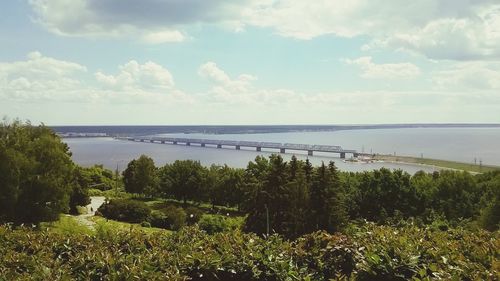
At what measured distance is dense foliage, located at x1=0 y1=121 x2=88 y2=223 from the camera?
28.7 metres

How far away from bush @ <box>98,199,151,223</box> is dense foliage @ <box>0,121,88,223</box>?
10.3 metres

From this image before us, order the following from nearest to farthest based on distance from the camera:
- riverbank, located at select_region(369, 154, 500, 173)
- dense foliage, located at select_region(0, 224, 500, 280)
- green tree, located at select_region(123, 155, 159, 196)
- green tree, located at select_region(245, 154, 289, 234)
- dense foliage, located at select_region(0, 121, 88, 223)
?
dense foliage, located at select_region(0, 224, 500, 280) → dense foliage, located at select_region(0, 121, 88, 223) → green tree, located at select_region(245, 154, 289, 234) → green tree, located at select_region(123, 155, 159, 196) → riverbank, located at select_region(369, 154, 500, 173)

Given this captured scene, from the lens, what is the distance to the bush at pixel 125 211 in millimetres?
42344

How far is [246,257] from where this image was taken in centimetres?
790

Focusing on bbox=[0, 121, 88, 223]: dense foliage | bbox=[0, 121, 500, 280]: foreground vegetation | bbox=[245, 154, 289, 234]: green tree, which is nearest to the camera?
bbox=[0, 121, 500, 280]: foreground vegetation

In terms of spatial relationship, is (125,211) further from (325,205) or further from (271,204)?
(325,205)

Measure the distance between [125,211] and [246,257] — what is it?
3672cm

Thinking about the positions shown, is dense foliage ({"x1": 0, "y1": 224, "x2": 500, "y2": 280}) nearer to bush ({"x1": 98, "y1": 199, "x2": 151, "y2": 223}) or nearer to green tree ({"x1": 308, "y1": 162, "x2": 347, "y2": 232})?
green tree ({"x1": 308, "y1": 162, "x2": 347, "y2": 232})

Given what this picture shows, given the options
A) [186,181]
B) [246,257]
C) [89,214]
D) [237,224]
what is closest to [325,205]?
[237,224]

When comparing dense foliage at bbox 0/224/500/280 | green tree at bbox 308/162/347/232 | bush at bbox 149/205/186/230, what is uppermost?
dense foliage at bbox 0/224/500/280

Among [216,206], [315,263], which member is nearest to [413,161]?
[216,206]

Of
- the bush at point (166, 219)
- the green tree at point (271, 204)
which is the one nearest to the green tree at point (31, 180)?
the bush at point (166, 219)

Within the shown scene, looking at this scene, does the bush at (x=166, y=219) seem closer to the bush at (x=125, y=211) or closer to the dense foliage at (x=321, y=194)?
the bush at (x=125, y=211)

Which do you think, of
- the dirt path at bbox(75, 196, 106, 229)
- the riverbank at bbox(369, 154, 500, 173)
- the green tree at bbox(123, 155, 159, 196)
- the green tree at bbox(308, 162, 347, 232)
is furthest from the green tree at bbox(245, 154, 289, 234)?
the riverbank at bbox(369, 154, 500, 173)
